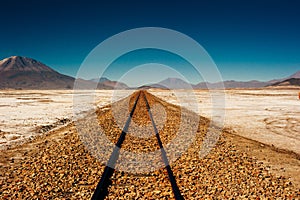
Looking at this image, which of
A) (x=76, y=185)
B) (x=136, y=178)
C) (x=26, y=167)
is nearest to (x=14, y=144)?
(x=26, y=167)

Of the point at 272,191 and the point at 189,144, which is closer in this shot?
the point at 272,191

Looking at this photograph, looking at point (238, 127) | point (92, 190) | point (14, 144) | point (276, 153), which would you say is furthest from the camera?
point (238, 127)

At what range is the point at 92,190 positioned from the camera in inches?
A: 222

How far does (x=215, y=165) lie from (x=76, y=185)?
13.3ft

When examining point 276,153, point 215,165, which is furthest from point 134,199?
point 276,153

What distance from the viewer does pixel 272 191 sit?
5699mm

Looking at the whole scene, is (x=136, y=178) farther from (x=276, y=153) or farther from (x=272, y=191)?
(x=276, y=153)

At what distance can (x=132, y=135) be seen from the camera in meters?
11.3

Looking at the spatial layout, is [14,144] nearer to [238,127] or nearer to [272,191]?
[272,191]

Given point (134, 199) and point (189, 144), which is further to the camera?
point (189, 144)

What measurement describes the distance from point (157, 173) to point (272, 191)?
288 cm

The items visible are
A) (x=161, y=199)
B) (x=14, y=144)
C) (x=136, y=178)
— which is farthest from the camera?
(x=14, y=144)

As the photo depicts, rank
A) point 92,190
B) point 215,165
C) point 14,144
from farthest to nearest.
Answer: point 14,144
point 215,165
point 92,190

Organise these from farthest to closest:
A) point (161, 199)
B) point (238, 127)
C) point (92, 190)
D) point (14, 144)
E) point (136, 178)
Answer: point (238, 127)
point (14, 144)
point (136, 178)
point (92, 190)
point (161, 199)
